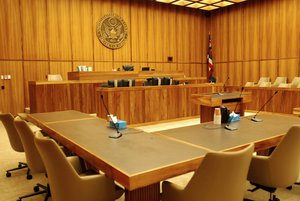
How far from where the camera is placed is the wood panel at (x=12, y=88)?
8688 millimetres

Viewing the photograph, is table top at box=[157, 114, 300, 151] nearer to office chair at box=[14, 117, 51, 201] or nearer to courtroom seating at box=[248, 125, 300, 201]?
courtroom seating at box=[248, 125, 300, 201]

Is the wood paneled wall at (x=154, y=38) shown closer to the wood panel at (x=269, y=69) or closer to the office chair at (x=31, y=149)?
the wood panel at (x=269, y=69)

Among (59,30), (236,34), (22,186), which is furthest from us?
(236,34)

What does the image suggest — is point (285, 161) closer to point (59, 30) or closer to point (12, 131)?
point (12, 131)

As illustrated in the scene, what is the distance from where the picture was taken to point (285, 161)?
2301 mm

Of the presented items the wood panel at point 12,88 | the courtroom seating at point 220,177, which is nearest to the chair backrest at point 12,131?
the courtroom seating at point 220,177

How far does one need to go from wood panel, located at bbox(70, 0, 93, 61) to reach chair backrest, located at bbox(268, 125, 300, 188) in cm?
878

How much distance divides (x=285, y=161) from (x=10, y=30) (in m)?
8.88

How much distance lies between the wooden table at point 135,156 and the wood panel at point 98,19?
7.87 m

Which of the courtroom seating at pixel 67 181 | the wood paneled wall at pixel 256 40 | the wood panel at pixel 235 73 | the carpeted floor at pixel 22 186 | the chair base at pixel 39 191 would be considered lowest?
the carpeted floor at pixel 22 186

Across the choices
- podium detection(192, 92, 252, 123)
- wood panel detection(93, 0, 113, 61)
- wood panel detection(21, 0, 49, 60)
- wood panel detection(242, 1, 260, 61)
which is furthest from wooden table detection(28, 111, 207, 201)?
wood panel detection(242, 1, 260, 61)

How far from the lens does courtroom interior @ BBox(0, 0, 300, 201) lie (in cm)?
188

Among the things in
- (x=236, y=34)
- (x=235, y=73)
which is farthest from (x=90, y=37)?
(x=235, y=73)

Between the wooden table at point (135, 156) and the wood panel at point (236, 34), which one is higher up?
the wood panel at point (236, 34)
